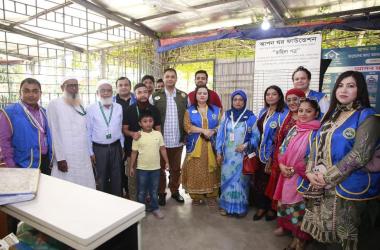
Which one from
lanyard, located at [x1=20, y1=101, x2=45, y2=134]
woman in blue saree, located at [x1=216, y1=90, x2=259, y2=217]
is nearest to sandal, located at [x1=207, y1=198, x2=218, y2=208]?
woman in blue saree, located at [x1=216, y1=90, x2=259, y2=217]

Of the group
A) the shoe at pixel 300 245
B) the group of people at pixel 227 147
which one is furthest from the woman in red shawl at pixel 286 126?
the shoe at pixel 300 245

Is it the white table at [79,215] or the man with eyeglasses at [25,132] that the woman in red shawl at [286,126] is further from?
the man with eyeglasses at [25,132]

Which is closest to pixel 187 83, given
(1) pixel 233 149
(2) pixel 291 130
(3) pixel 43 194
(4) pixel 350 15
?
(4) pixel 350 15

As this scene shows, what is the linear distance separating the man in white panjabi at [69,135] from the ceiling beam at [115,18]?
204cm

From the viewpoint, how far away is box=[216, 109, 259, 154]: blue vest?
9.50 ft

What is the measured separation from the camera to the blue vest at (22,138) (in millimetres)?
2240

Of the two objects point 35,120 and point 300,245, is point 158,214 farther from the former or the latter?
point 35,120

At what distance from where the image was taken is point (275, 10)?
406cm

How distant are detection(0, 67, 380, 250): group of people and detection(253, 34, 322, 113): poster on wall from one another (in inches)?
47.5

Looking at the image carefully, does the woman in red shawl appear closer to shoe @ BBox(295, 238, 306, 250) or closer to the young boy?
shoe @ BBox(295, 238, 306, 250)

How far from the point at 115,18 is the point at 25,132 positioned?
3.15 meters

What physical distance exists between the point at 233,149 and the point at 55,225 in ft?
7.60

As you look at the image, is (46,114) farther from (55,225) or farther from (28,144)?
(55,225)

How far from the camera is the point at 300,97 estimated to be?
255 cm
